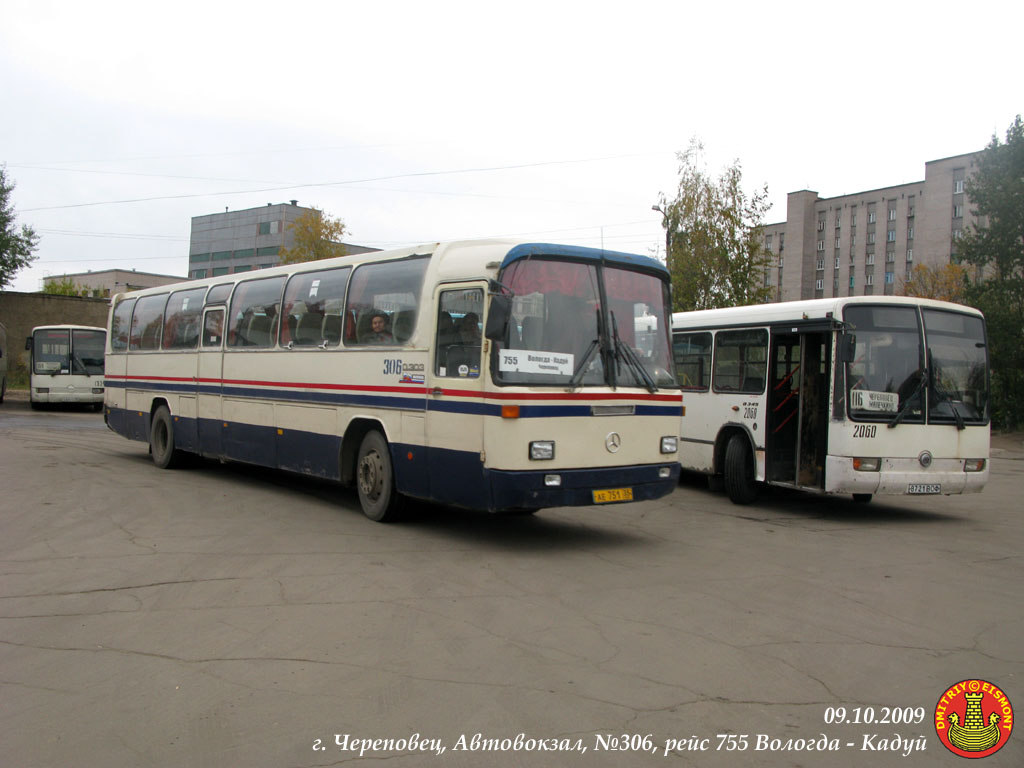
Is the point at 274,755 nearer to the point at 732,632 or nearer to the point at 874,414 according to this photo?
the point at 732,632

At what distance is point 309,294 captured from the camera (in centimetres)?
1218

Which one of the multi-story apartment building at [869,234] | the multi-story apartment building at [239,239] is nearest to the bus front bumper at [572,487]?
the multi-story apartment building at [869,234]

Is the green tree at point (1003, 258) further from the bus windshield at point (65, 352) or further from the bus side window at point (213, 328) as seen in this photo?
the bus windshield at point (65, 352)

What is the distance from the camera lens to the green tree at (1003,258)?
107 feet

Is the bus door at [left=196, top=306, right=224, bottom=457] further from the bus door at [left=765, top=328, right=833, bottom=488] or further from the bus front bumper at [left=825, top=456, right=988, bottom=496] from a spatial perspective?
the bus front bumper at [left=825, top=456, right=988, bottom=496]

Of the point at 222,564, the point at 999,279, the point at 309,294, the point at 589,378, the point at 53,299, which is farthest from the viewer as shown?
the point at 53,299

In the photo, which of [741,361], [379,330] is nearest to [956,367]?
[741,361]

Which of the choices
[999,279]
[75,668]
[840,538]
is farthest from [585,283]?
[999,279]

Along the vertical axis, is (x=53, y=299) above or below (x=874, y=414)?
above

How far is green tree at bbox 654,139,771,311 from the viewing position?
104 ft

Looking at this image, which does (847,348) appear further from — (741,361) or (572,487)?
(572,487)

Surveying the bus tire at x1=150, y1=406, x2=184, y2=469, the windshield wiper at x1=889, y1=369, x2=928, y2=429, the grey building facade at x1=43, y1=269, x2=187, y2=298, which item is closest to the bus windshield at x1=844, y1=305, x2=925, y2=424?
the windshield wiper at x1=889, y1=369, x2=928, y2=429

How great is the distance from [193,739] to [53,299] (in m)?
50.1

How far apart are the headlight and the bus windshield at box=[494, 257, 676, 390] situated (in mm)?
568
